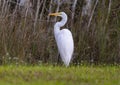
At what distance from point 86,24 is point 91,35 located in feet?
1.27

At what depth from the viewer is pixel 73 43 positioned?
12359mm

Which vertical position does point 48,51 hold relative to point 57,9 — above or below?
below

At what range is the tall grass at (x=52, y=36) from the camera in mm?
11719

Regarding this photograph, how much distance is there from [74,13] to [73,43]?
5.13 feet

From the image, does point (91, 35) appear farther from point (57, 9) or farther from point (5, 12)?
point (5, 12)

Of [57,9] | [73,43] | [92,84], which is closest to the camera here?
[92,84]

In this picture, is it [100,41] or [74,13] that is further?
[74,13]

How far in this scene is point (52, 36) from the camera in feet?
44.4

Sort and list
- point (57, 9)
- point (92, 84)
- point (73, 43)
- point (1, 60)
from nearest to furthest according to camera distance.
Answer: point (92, 84) < point (1, 60) < point (73, 43) < point (57, 9)

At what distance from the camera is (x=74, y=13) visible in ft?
44.9

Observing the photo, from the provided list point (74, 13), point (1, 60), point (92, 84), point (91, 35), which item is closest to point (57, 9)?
point (74, 13)

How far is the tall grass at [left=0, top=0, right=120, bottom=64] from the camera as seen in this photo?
11719mm

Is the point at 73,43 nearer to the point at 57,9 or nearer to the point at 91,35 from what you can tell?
the point at 91,35

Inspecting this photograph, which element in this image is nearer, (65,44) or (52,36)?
(65,44)
